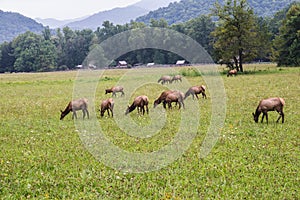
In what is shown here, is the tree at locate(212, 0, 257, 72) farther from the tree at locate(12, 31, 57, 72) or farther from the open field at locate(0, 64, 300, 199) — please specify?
the tree at locate(12, 31, 57, 72)

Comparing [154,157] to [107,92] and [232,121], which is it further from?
[107,92]

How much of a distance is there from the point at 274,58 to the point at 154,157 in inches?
2069

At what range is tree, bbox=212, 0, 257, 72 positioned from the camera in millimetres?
49344

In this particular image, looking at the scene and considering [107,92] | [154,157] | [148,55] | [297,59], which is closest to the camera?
[154,157]

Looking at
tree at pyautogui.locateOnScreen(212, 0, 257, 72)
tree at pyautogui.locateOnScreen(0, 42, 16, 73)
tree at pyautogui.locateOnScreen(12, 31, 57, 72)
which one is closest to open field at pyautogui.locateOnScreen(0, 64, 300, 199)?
tree at pyautogui.locateOnScreen(212, 0, 257, 72)

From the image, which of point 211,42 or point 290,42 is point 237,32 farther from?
point 211,42

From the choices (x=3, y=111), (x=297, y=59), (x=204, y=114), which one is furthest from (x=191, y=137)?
(x=297, y=59)

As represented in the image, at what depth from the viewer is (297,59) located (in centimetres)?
5572

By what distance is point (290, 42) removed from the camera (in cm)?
5847

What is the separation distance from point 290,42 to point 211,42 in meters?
34.0

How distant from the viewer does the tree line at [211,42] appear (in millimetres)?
49750

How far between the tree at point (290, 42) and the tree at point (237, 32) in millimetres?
6444

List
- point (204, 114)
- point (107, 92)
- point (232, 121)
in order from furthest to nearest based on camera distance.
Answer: point (107, 92) < point (204, 114) < point (232, 121)

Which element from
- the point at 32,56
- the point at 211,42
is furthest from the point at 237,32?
the point at 32,56
